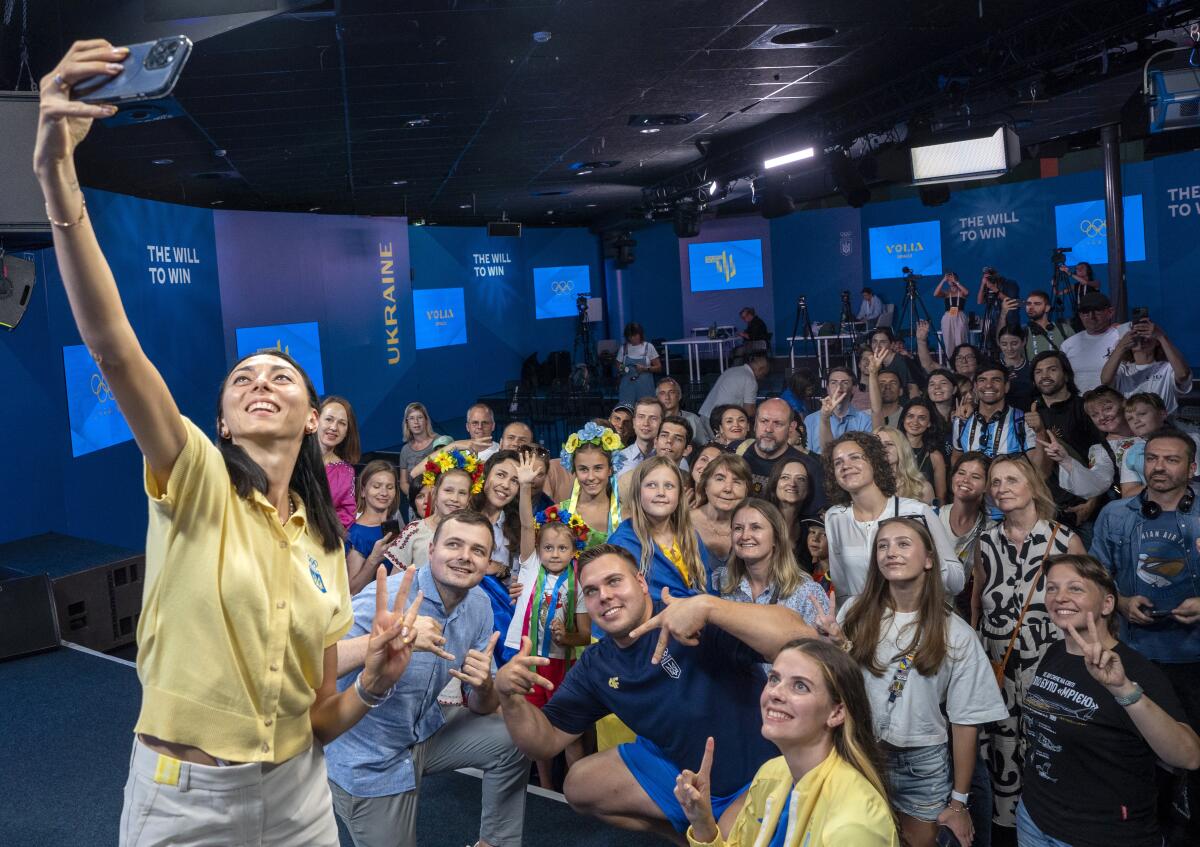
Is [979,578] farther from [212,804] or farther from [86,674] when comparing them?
[86,674]

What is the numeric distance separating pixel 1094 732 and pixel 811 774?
108cm

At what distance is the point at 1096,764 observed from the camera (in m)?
2.78

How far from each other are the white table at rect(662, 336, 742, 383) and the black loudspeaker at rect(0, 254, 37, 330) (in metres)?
11.6

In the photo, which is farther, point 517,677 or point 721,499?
point 721,499

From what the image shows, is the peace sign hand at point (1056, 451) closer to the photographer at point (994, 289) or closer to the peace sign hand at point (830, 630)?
the peace sign hand at point (830, 630)

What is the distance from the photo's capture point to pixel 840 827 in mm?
2062

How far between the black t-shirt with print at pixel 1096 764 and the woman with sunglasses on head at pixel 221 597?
2.07 m

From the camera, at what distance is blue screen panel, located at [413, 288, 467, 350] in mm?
15547

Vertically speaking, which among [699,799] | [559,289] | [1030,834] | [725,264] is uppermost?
[725,264]

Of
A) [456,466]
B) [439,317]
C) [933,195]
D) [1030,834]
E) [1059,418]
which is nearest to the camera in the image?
[1030,834]

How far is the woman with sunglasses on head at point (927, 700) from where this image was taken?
2990mm

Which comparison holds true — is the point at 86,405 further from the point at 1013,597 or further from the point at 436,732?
the point at 1013,597

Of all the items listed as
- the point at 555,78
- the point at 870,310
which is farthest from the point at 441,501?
the point at 870,310

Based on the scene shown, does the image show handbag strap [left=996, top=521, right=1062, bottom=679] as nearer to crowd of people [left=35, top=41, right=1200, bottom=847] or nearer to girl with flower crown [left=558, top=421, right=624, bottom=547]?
crowd of people [left=35, top=41, right=1200, bottom=847]
